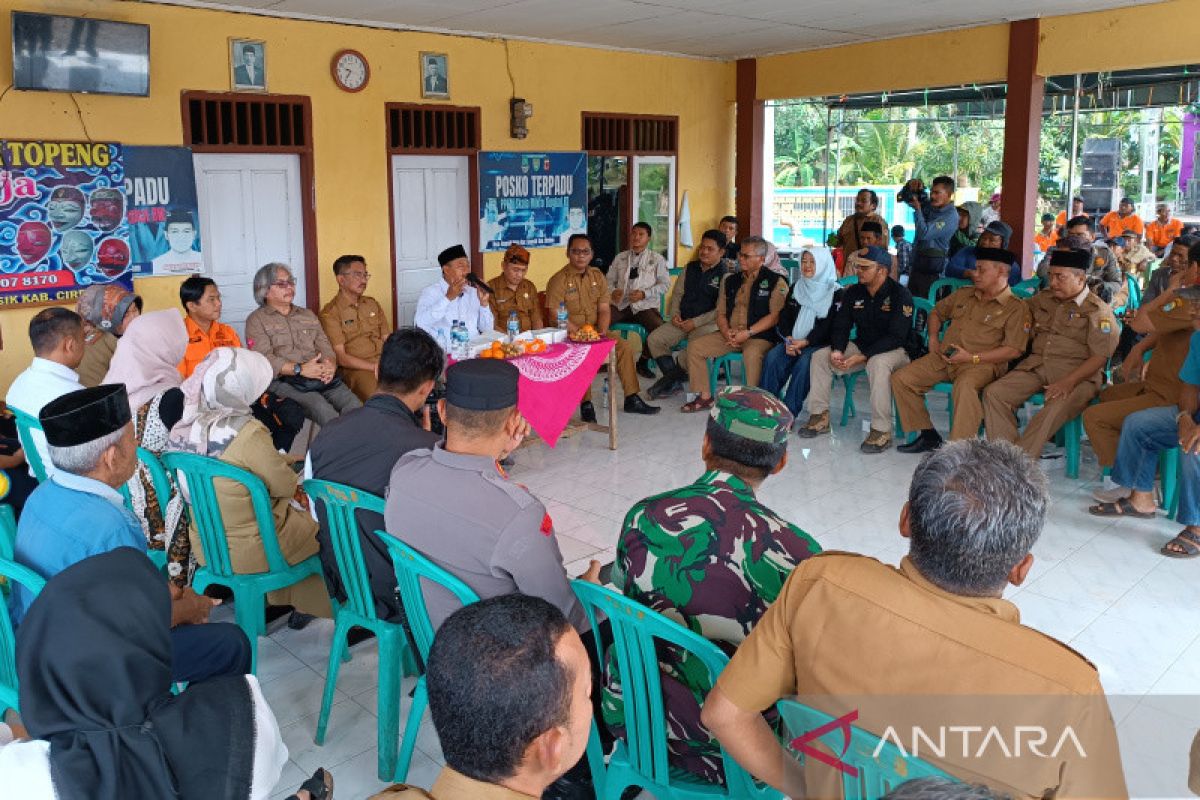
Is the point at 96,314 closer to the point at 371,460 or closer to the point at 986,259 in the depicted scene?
the point at 371,460

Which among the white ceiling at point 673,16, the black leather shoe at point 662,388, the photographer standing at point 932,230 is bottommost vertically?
the black leather shoe at point 662,388

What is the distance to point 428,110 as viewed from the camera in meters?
7.40

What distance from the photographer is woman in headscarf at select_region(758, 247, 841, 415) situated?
20.5ft

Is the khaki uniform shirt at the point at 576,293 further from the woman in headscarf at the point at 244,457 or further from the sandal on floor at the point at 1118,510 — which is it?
the woman in headscarf at the point at 244,457

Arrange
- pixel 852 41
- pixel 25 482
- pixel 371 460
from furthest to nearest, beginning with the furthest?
pixel 852 41 → pixel 25 482 → pixel 371 460

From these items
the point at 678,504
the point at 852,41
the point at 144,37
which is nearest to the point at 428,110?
the point at 144,37

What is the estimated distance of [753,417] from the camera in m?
2.13

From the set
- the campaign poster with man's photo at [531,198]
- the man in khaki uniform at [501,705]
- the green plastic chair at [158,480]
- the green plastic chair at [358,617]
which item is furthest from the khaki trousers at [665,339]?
the man in khaki uniform at [501,705]

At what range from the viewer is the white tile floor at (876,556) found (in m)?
2.79

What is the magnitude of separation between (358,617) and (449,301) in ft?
11.5

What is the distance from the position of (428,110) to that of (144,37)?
220 centimetres

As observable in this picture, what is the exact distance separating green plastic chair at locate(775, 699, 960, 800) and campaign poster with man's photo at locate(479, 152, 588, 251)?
6586 mm

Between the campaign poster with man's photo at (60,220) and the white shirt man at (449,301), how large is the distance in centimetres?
180
